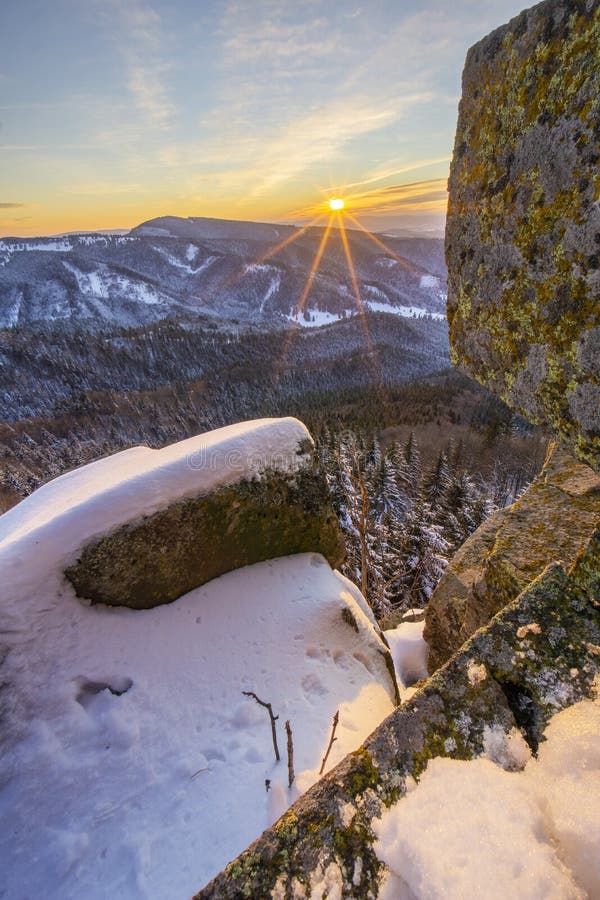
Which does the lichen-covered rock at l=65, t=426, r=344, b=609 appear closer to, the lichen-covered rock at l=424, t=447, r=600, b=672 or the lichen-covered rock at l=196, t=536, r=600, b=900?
the lichen-covered rock at l=424, t=447, r=600, b=672

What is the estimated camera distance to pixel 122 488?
6.18 metres

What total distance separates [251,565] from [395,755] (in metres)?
5.71

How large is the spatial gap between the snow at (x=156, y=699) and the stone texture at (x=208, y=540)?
0.69ft

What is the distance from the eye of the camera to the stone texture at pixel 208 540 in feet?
19.3

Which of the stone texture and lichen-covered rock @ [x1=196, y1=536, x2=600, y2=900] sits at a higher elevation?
lichen-covered rock @ [x1=196, y1=536, x2=600, y2=900]

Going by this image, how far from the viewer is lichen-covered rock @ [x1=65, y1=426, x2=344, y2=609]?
5898 mm

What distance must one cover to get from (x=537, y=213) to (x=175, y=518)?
19.4 ft

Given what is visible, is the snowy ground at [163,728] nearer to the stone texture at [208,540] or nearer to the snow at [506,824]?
the stone texture at [208,540]

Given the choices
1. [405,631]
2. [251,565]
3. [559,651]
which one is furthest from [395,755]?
[405,631]

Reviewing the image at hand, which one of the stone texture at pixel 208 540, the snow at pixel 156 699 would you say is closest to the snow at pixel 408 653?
the snow at pixel 156 699

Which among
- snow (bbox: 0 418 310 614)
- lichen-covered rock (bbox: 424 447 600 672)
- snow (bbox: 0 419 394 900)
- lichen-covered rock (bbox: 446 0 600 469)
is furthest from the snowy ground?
lichen-covered rock (bbox: 446 0 600 469)

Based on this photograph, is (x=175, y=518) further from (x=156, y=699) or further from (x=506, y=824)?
(x=506, y=824)

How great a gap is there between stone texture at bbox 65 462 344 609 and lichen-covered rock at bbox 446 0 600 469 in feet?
16.6

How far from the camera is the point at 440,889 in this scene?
1559mm
